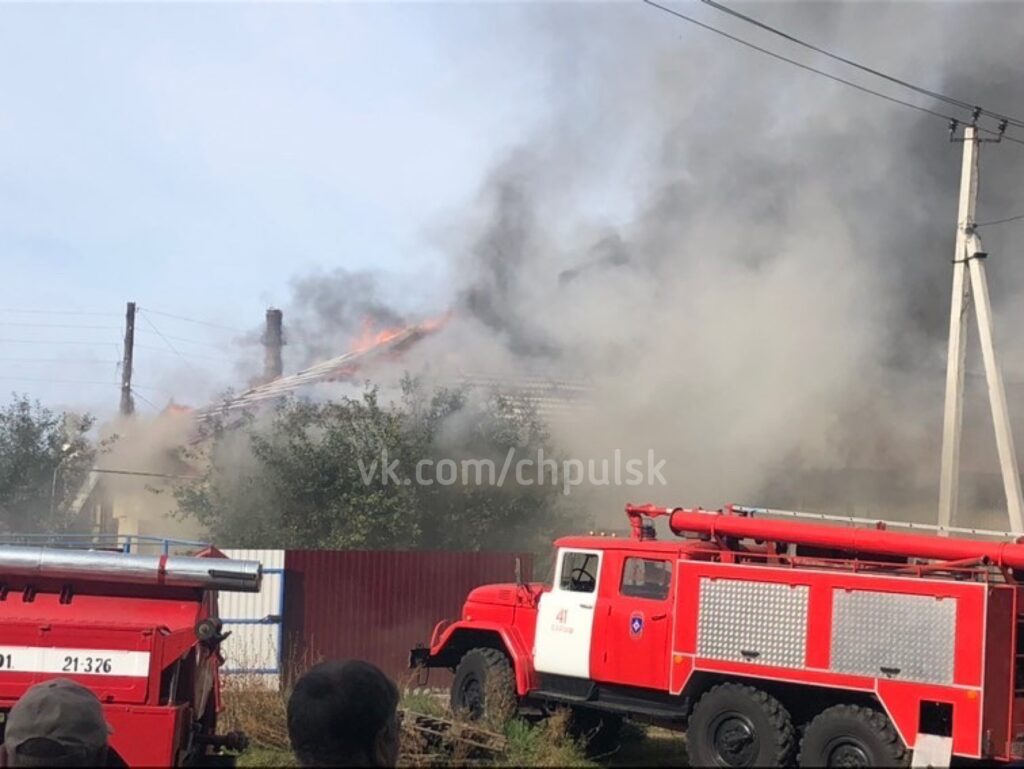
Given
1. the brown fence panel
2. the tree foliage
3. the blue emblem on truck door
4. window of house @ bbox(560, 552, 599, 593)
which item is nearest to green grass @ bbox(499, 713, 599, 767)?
the blue emblem on truck door

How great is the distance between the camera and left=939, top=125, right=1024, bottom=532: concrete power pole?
612 inches

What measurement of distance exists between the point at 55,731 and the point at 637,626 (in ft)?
→ 22.4

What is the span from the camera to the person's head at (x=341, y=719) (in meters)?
2.98

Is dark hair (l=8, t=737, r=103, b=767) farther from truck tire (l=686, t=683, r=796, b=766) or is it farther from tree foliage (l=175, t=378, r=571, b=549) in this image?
tree foliage (l=175, t=378, r=571, b=549)

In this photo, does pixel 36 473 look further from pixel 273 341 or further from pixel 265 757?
pixel 265 757

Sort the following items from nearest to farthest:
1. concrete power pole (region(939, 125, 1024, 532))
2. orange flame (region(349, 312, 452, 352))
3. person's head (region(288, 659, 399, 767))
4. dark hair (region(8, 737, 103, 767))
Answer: person's head (region(288, 659, 399, 767)) → dark hair (region(8, 737, 103, 767)) → concrete power pole (region(939, 125, 1024, 532)) → orange flame (region(349, 312, 452, 352))

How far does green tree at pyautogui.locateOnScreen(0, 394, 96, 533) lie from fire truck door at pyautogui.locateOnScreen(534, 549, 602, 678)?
15119 millimetres

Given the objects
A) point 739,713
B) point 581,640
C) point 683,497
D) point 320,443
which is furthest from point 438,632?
point 683,497

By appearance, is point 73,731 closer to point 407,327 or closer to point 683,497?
point 683,497

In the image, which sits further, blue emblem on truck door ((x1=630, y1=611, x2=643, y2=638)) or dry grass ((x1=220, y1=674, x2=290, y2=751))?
blue emblem on truck door ((x1=630, y1=611, x2=643, y2=638))

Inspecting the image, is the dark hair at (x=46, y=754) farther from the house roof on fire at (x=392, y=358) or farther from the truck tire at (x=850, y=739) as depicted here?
the house roof on fire at (x=392, y=358)

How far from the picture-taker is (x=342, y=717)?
2984mm

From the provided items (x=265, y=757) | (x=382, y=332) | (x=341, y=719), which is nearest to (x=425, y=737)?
(x=265, y=757)

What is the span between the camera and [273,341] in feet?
109
